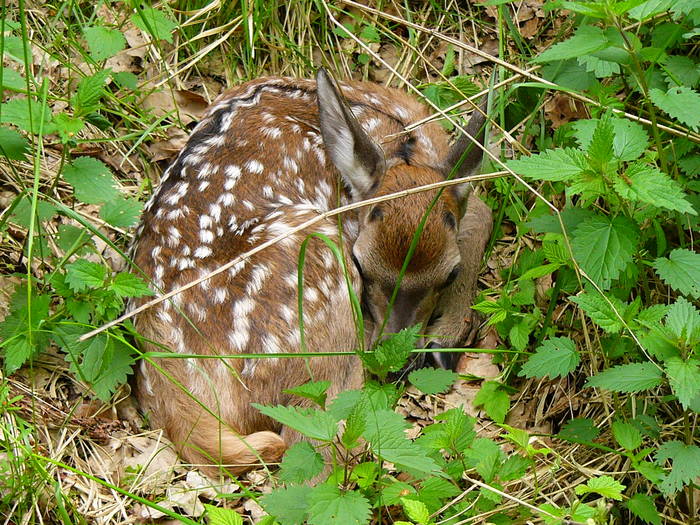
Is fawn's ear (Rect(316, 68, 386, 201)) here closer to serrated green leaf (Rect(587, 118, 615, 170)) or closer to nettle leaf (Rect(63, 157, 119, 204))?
nettle leaf (Rect(63, 157, 119, 204))

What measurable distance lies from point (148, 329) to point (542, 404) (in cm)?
177

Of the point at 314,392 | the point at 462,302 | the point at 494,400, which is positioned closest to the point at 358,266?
the point at 462,302

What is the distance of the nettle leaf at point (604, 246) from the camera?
308 centimetres

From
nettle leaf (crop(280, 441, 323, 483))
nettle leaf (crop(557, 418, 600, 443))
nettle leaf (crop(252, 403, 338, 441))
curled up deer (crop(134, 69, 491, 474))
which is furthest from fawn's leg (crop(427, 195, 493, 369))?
nettle leaf (crop(252, 403, 338, 441))

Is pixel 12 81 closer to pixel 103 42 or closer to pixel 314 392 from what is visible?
pixel 103 42

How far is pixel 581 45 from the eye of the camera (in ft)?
10.1

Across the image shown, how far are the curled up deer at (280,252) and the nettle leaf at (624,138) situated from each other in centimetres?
55

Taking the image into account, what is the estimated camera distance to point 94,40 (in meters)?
4.31

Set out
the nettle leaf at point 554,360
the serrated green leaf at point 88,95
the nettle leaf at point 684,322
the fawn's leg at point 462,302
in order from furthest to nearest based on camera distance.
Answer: the fawn's leg at point 462,302
the serrated green leaf at point 88,95
the nettle leaf at point 554,360
the nettle leaf at point 684,322

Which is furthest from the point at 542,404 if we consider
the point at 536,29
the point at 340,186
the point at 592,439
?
the point at 536,29

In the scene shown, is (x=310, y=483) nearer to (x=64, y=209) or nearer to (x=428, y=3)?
(x=64, y=209)

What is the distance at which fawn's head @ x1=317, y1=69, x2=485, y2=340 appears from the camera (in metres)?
3.91

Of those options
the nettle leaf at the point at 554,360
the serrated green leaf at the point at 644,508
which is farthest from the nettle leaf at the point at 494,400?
the serrated green leaf at the point at 644,508

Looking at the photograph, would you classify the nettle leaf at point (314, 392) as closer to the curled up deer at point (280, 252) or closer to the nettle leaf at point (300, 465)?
the nettle leaf at point (300, 465)
